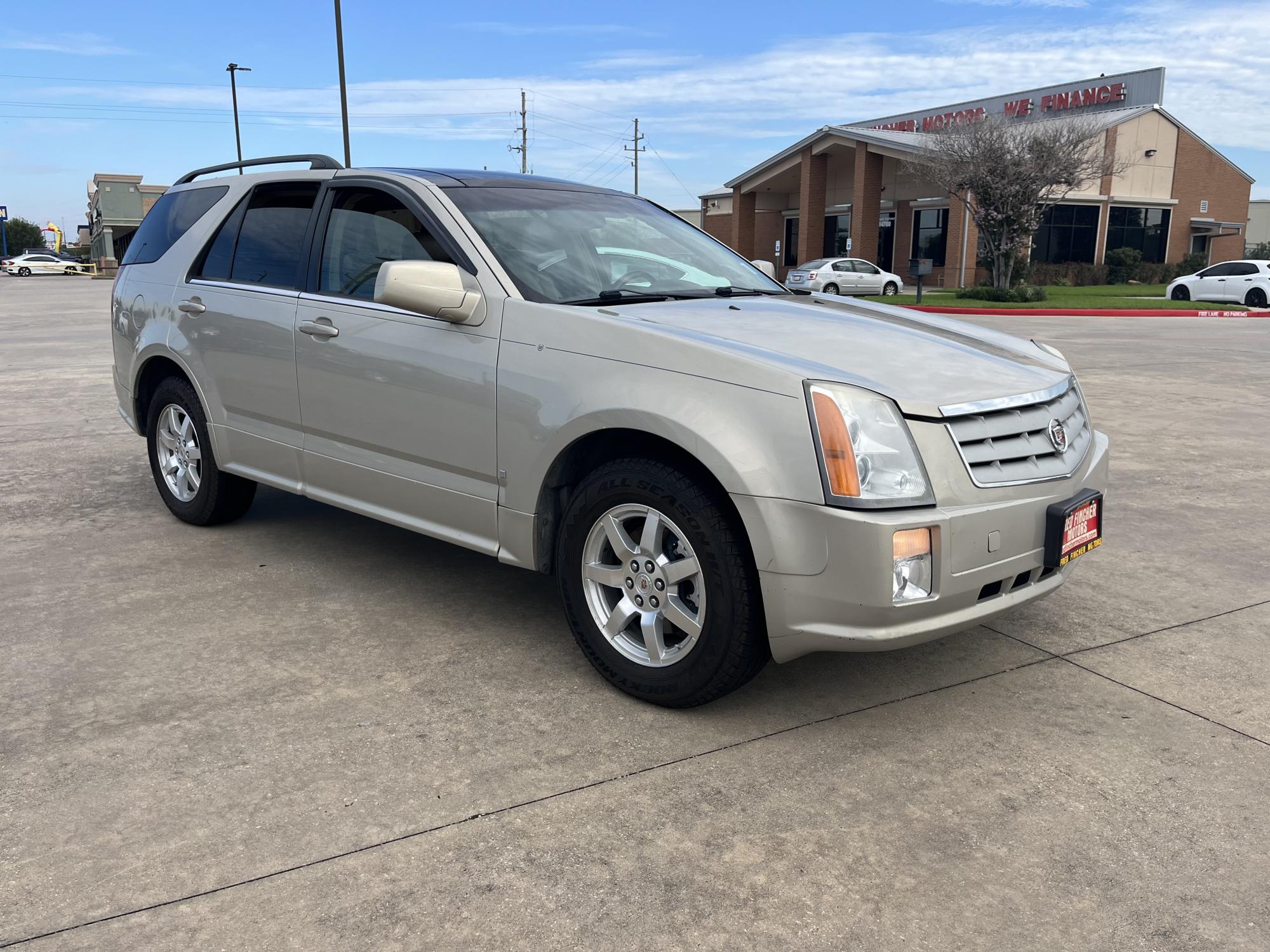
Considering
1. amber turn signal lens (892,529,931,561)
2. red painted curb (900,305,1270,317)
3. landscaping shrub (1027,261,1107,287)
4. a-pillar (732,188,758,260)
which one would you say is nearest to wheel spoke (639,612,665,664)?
amber turn signal lens (892,529,931,561)

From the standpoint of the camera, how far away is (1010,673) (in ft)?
12.6

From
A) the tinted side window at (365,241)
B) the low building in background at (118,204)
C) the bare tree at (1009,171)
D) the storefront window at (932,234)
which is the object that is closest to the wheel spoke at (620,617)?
the tinted side window at (365,241)

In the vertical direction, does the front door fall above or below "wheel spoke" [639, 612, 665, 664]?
above

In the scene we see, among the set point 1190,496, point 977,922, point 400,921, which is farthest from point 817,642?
point 1190,496

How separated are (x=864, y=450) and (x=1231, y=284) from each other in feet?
109

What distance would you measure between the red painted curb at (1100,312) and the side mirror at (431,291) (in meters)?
23.6

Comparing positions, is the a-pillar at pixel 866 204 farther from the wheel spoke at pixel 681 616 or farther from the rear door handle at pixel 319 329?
the wheel spoke at pixel 681 616

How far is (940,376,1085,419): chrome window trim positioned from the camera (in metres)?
3.16

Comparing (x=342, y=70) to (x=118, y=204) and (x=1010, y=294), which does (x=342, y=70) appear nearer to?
(x=1010, y=294)

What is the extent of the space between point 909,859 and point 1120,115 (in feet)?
153

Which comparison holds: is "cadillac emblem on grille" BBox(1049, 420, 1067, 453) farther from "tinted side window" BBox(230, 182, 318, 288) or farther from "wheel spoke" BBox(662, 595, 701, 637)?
"tinted side window" BBox(230, 182, 318, 288)

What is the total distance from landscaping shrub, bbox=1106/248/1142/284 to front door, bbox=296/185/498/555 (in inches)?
1749

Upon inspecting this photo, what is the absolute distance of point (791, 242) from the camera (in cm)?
5384

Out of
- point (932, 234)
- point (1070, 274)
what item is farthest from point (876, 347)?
point (932, 234)
